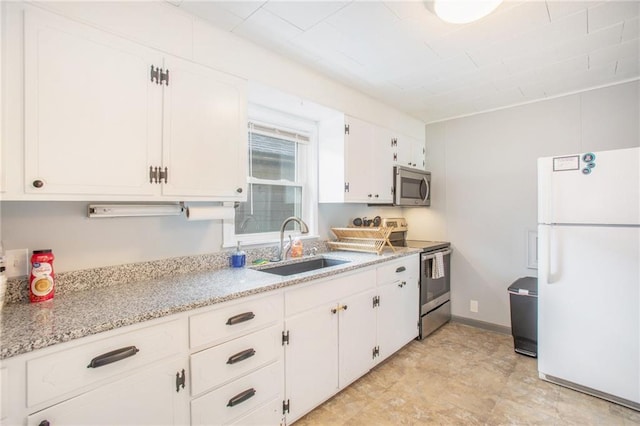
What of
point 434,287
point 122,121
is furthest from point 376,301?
point 122,121

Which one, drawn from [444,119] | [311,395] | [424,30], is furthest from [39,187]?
[444,119]

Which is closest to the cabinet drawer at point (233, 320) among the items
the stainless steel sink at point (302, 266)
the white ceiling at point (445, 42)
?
the stainless steel sink at point (302, 266)

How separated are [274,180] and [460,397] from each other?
215cm

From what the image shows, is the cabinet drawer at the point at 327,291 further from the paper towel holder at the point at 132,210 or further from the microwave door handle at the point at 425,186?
the microwave door handle at the point at 425,186

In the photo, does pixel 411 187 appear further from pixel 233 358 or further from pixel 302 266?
pixel 233 358

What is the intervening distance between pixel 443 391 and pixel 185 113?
8.16 feet

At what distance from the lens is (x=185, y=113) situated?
5.46 feet

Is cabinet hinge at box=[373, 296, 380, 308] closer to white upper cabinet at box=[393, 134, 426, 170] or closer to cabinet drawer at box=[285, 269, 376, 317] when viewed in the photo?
cabinet drawer at box=[285, 269, 376, 317]

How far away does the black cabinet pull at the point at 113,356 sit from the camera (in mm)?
1080

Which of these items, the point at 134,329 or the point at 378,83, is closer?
the point at 134,329

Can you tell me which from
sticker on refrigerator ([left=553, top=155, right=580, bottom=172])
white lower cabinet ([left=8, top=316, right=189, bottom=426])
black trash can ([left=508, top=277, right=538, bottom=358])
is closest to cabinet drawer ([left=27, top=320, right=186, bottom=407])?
white lower cabinet ([left=8, top=316, right=189, bottom=426])

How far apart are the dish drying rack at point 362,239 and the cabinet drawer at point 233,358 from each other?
4.17ft

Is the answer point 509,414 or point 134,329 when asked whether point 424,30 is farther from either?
point 509,414

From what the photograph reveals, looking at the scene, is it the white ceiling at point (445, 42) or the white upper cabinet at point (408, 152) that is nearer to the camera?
the white ceiling at point (445, 42)
